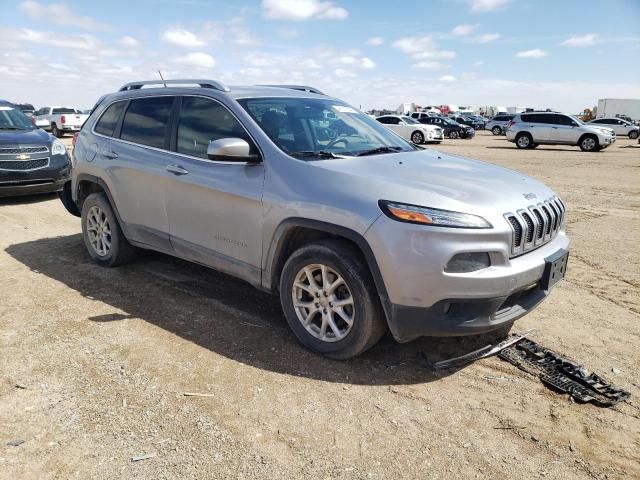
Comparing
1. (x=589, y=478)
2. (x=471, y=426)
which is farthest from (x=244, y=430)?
(x=589, y=478)

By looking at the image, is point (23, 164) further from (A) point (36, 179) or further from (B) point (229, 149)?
(B) point (229, 149)

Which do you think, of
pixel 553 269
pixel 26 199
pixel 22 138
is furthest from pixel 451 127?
pixel 553 269

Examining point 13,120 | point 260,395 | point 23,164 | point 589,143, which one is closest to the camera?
point 260,395

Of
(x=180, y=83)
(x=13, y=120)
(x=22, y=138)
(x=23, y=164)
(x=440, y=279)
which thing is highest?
(x=180, y=83)

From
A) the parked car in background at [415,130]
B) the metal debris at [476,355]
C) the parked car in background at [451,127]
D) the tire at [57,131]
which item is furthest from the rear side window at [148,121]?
the parked car in background at [451,127]

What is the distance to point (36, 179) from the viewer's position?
859 centimetres

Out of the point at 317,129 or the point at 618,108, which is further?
the point at 618,108

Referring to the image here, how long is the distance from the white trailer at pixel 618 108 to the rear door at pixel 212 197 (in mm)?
67867

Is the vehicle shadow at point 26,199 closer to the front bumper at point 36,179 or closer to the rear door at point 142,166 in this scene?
the front bumper at point 36,179

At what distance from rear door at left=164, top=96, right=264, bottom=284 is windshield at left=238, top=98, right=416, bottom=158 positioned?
223 mm

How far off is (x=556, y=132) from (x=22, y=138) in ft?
76.0

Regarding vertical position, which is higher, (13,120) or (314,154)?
(13,120)

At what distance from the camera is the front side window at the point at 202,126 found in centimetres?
400

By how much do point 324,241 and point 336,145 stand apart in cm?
96
